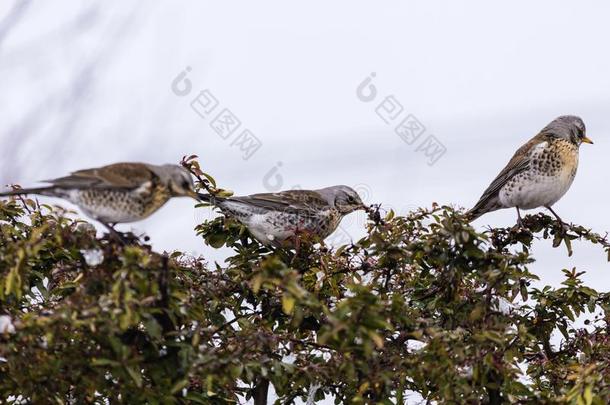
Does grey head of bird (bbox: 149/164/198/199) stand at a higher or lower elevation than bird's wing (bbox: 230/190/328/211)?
lower

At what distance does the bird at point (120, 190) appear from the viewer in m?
5.30

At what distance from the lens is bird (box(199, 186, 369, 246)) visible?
6879 mm

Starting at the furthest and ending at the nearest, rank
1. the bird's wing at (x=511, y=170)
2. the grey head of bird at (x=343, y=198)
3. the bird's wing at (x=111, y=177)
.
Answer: the bird's wing at (x=511, y=170), the grey head of bird at (x=343, y=198), the bird's wing at (x=111, y=177)

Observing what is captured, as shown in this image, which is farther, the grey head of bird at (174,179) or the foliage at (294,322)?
the grey head of bird at (174,179)

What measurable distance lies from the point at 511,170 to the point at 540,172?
11.5 inches

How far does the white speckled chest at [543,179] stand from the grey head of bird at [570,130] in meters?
0.14

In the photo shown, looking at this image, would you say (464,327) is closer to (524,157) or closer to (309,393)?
(309,393)

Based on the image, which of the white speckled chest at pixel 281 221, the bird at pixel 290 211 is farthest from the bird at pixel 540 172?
the white speckled chest at pixel 281 221

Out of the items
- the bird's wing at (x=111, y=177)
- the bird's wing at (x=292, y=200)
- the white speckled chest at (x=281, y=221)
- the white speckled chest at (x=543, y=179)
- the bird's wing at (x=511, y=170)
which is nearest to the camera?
the bird's wing at (x=111, y=177)

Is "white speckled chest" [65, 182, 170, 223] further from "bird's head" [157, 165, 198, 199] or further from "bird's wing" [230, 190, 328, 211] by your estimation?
"bird's wing" [230, 190, 328, 211]

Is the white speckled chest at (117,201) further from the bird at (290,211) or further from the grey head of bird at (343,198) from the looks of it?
the grey head of bird at (343,198)

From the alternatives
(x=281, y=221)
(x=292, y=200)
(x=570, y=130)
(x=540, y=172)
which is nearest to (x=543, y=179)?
(x=540, y=172)

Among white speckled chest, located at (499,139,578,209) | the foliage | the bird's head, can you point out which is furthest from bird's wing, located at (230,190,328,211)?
the bird's head

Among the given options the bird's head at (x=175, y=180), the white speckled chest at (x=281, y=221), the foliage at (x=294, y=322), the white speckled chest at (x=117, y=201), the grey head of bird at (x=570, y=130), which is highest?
the grey head of bird at (x=570, y=130)
